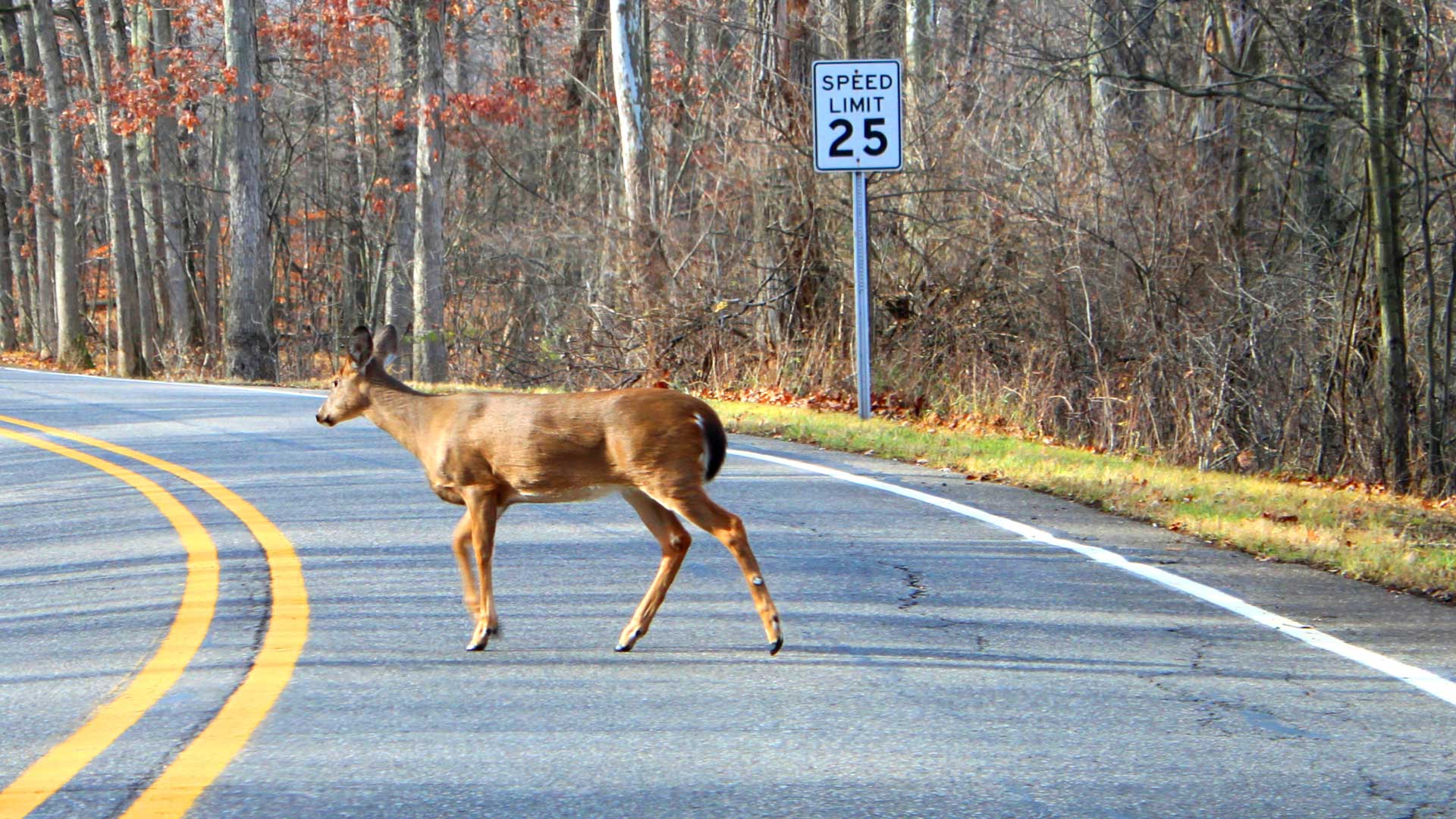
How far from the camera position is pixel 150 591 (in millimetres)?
7887

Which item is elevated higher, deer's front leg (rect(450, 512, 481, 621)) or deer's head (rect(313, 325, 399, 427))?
deer's head (rect(313, 325, 399, 427))

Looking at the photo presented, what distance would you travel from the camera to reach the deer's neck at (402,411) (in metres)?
6.87

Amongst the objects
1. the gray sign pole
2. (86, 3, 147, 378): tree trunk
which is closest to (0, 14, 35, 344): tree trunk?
(86, 3, 147, 378): tree trunk

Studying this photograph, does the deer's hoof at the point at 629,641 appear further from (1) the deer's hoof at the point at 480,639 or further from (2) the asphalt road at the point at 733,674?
(1) the deer's hoof at the point at 480,639

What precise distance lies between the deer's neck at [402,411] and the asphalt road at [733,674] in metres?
0.86

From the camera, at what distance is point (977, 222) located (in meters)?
19.2

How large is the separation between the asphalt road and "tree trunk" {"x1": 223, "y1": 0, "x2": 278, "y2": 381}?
1631 cm

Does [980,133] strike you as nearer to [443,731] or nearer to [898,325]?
[898,325]

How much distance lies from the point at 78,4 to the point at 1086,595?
3735cm

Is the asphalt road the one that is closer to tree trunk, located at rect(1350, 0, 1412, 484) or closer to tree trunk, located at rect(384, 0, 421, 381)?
tree trunk, located at rect(1350, 0, 1412, 484)

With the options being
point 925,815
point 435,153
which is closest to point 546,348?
point 435,153

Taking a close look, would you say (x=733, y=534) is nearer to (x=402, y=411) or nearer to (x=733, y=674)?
(x=733, y=674)

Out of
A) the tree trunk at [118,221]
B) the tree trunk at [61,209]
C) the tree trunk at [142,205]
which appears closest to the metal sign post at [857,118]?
the tree trunk at [118,221]

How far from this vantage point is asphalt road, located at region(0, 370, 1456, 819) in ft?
15.7
